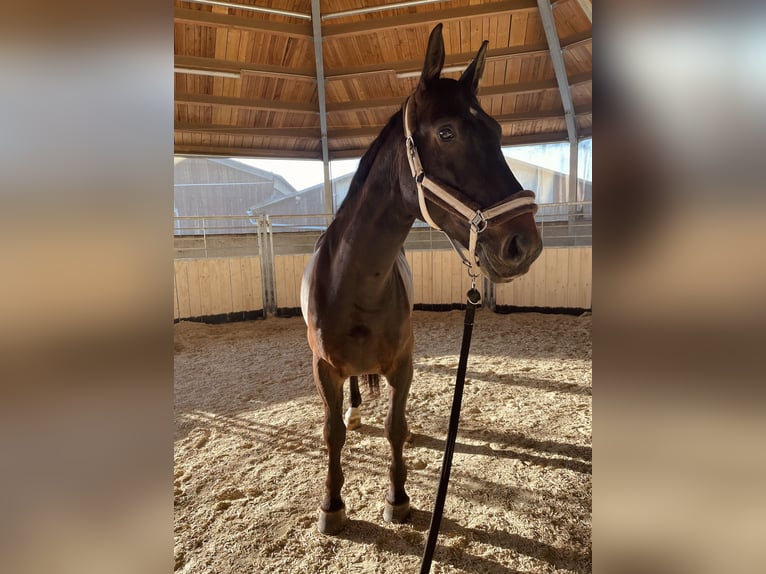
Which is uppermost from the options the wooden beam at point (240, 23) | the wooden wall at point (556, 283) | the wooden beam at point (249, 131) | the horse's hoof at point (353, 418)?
the wooden beam at point (240, 23)

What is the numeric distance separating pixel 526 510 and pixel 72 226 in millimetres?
2022

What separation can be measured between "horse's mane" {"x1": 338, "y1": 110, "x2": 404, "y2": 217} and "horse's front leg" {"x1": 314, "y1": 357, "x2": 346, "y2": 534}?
29.0 inches

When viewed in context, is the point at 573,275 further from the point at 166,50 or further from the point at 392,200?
the point at 166,50

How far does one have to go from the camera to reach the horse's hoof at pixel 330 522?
1697 millimetres

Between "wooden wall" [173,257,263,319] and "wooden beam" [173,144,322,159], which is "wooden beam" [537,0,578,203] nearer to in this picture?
"wooden beam" [173,144,322,159]

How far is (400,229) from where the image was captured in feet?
4.71

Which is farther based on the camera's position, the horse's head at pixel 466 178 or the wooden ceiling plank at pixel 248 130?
the wooden ceiling plank at pixel 248 130

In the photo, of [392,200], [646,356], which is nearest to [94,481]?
[646,356]

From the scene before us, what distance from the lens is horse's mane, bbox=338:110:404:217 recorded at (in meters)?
1.40

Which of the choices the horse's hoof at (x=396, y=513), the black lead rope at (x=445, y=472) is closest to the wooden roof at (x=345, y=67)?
the black lead rope at (x=445, y=472)

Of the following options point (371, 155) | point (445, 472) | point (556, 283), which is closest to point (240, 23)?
point (371, 155)

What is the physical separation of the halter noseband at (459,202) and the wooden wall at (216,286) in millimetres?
5282

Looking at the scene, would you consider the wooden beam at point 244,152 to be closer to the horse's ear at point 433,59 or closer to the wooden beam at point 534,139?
the wooden beam at point 534,139

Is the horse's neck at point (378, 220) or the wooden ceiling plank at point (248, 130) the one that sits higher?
the wooden ceiling plank at point (248, 130)
